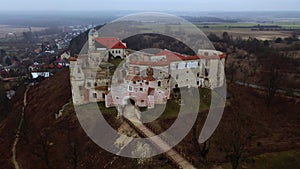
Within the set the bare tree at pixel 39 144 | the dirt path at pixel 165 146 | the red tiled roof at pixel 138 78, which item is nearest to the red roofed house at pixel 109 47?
the red tiled roof at pixel 138 78

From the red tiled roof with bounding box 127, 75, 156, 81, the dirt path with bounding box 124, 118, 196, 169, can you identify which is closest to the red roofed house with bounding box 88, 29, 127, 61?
the red tiled roof with bounding box 127, 75, 156, 81

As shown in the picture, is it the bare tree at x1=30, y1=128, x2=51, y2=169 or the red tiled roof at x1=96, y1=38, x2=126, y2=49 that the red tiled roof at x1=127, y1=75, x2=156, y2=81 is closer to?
the bare tree at x1=30, y1=128, x2=51, y2=169

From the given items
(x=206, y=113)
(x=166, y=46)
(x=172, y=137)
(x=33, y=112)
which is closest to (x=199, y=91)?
(x=206, y=113)

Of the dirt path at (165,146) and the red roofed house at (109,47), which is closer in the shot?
the dirt path at (165,146)

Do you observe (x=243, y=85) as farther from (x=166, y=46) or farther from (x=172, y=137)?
(x=166, y=46)

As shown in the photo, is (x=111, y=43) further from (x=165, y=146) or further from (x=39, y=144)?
(x=165, y=146)

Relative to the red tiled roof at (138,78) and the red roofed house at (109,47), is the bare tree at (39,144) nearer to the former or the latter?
the red tiled roof at (138,78)

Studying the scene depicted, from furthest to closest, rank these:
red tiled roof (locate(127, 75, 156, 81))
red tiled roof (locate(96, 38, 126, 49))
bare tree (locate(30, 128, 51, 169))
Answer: red tiled roof (locate(96, 38, 126, 49))
red tiled roof (locate(127, 75, 156, 81))
bare tree (locate(30, 128, 51, 169))

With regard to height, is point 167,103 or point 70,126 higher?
point 167,103

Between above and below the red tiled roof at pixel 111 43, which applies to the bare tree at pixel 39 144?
below

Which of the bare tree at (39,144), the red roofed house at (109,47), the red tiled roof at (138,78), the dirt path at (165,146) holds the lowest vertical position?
the bare tree at (39,144)

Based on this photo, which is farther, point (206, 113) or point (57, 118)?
point (57, 118)
